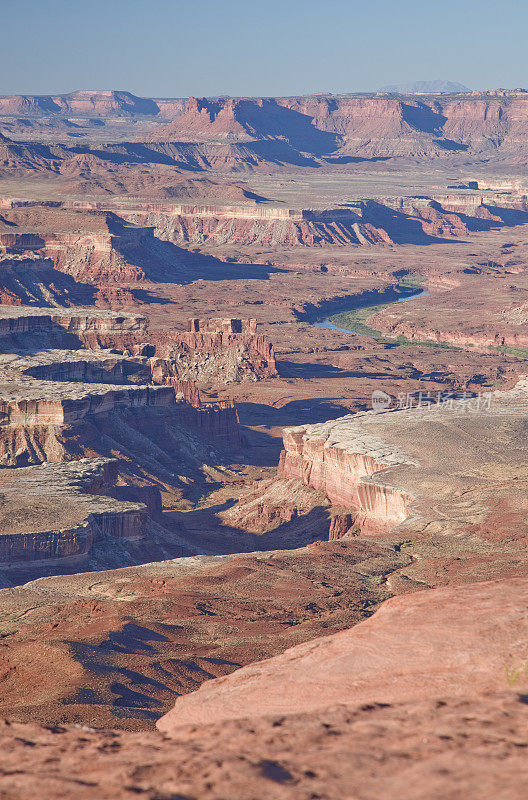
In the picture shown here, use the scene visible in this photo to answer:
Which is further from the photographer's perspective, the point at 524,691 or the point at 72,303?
Result: the point at 72,303

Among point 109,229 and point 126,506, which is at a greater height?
point 109,229

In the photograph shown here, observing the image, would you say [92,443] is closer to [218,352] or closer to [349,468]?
[349,468]

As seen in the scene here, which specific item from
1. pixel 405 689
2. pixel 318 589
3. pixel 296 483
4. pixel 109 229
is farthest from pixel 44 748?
pixel 109 229

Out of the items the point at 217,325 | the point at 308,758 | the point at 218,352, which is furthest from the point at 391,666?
the point at 217,325

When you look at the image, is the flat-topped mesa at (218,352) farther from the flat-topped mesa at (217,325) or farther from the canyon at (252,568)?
the canyon at (252,568)

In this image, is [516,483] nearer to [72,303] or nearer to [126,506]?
[126,506]

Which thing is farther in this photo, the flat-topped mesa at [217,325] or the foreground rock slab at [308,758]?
the flat-topped mesa at [217,325]

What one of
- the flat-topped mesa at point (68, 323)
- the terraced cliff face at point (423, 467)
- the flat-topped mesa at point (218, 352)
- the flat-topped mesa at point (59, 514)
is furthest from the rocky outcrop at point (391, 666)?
the flat-topped mesa at point (218, 352)
